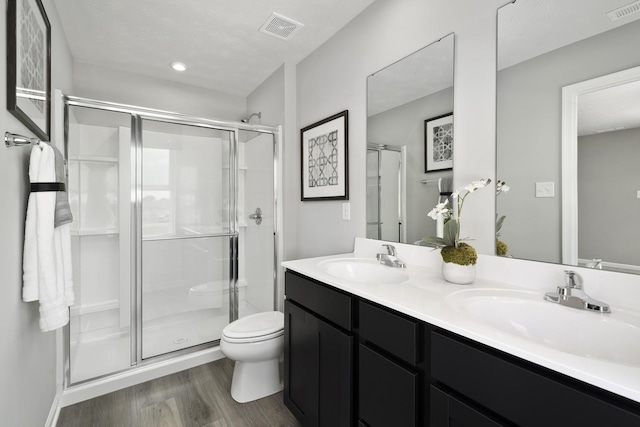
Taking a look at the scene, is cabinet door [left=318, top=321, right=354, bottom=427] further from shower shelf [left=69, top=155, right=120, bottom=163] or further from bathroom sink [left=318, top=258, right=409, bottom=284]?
shower shelf [left=69, top=155, right=120, bottom=163]

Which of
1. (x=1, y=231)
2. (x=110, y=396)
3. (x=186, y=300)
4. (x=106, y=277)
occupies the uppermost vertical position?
(x=1, y=231)

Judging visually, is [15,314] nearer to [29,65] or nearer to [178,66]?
[29,65]

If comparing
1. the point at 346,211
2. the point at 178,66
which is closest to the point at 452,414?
the point at 346,211

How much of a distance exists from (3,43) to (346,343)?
5.15 feet

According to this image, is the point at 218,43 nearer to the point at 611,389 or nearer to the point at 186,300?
the point at 186,300

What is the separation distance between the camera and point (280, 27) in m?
2.10

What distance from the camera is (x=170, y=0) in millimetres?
1838

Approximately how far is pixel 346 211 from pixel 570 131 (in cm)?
128

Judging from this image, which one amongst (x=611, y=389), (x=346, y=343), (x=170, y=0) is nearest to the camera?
(x=611, y=389)

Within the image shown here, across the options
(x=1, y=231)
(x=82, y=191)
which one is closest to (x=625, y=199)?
(x=1, y=231)

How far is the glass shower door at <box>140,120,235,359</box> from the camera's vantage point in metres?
2.27

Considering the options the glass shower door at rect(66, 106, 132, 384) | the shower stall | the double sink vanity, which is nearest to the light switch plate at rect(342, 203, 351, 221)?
the double sink vanity

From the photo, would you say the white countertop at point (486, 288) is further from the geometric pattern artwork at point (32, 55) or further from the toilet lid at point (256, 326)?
the geometric pattern artwork at point (32, 55)

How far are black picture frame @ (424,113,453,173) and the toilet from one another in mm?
1363
